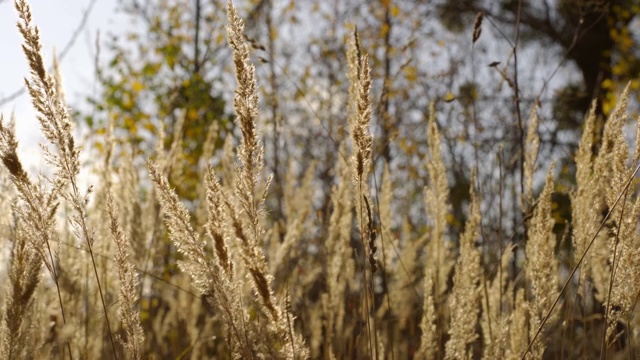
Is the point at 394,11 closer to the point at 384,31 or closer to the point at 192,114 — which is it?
the point at 384,31

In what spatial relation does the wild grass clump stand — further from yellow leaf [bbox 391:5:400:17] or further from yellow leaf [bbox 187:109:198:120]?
yellow leaf [bbox 391:5:400:17]

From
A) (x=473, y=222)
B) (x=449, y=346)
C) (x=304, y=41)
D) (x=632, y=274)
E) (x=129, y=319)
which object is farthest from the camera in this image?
(x=304, y=41)

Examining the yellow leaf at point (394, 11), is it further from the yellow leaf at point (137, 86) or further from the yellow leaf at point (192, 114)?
the yellow leaf at point (137, 86)

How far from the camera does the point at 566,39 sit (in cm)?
1077

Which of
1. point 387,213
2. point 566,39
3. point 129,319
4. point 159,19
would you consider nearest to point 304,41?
point 159,19

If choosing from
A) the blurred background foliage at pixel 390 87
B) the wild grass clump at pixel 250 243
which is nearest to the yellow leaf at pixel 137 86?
the blurred background foliage at pixel 390 87

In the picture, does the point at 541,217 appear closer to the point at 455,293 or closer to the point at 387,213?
the point at 455,293

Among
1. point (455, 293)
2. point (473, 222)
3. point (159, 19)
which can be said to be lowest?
point (455, 293)

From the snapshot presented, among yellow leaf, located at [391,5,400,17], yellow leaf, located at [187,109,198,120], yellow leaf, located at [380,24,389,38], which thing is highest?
yellow leaf, located at [391,5,400,17]

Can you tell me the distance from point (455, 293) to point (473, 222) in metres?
0.26

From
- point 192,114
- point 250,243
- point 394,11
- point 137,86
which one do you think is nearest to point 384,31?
point 394,11

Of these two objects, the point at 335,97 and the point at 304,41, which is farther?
the point at 304,41

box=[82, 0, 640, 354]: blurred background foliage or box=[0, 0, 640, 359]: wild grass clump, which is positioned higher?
box=[82, 0, 640, 354]: blurred background foliage

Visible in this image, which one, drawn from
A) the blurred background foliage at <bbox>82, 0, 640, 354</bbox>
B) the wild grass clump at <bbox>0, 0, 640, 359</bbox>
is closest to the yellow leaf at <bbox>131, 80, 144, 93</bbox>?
the blurred background foliage at <bbox>82, 0, 640, 354</bbox>
